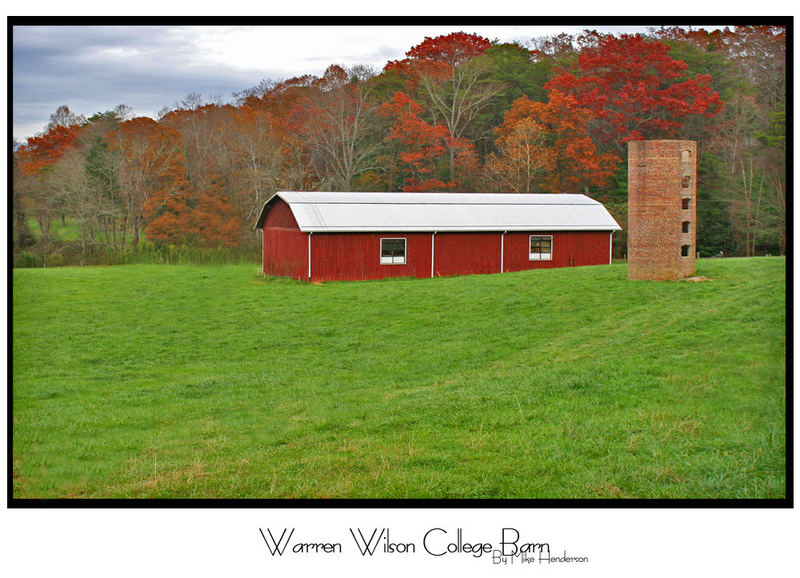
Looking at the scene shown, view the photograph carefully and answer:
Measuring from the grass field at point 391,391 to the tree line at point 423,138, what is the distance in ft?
1.86

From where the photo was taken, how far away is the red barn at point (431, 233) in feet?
50.4

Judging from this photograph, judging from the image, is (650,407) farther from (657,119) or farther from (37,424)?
(657,119)

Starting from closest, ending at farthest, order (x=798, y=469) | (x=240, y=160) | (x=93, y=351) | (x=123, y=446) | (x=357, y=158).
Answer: (x=798, y=469), (x=123, y=446), (x=93, y=351), (x=240, y=160), (x=357, y=158)

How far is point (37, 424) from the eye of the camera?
5480mm

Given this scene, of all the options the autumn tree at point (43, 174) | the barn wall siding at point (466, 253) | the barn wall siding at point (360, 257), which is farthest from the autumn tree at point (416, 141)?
the autumn tree at point (43, 174)

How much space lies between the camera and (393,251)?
17.2 m

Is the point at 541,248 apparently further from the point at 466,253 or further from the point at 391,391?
the point at 391,391

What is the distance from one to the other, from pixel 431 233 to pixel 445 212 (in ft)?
2.92

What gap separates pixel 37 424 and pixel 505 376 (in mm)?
4635

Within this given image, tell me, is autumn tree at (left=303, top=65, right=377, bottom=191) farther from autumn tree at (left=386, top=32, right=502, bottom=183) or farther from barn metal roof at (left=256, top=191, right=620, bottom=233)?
barn metal roof at (left=256, top=191, right=620, bottom=233)

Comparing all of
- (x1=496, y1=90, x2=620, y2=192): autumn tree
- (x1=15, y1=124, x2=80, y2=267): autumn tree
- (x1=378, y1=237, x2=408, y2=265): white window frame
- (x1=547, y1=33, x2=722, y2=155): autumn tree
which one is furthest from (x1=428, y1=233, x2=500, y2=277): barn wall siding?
(x1=15, y1=124, x2=80, y2=267): autumn tree

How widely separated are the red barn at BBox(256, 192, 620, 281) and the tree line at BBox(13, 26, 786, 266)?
211 cm

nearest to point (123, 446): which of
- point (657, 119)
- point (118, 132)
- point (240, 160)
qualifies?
point (118, 132)

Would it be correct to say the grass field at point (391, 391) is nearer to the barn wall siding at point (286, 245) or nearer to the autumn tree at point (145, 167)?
the autumn tree at point (145, 167)
